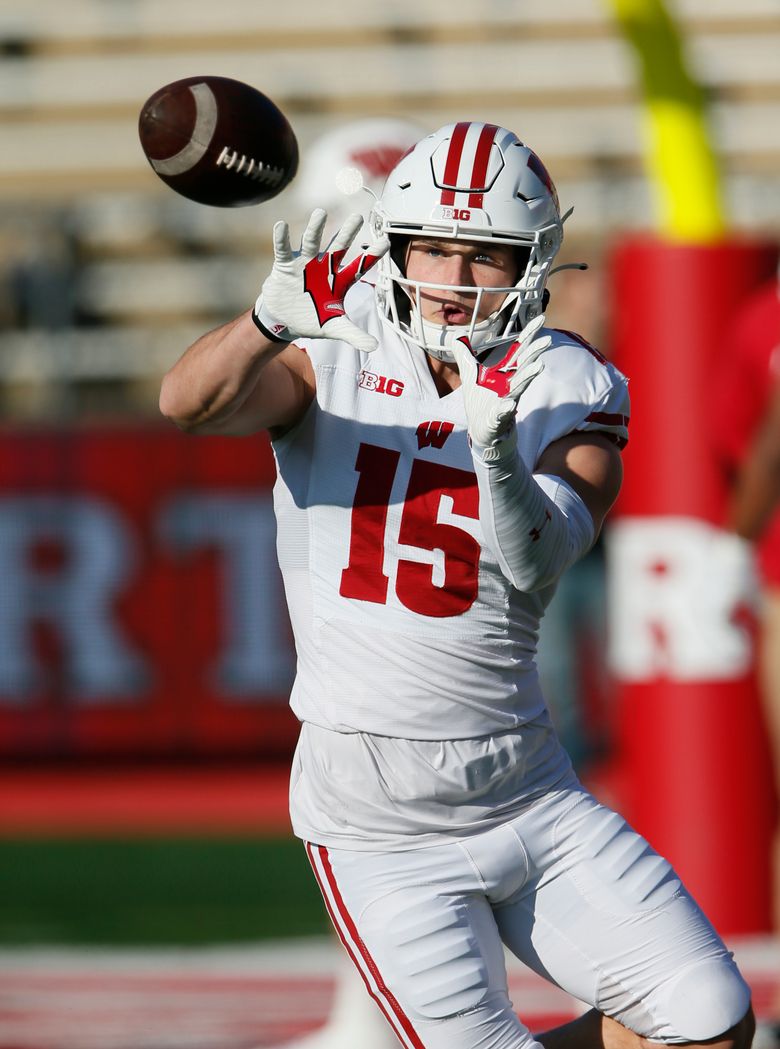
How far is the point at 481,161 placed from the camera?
104 inches

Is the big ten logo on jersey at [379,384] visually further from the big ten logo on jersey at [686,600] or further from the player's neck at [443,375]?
the big ten logo on jersey at [686,600]

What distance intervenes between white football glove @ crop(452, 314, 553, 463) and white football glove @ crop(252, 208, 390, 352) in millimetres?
160

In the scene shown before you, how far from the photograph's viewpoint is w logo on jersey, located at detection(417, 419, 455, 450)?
261cm

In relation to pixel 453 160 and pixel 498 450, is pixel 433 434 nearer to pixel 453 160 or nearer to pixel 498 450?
pixel 498 450

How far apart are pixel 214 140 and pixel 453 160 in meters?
0.38

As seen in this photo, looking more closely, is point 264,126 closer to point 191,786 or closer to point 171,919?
point 171,919

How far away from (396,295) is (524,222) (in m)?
0.22

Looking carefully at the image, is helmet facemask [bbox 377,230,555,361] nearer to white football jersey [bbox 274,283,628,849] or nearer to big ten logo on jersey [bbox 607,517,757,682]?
white football jersey [bbox 274,283,628,849]

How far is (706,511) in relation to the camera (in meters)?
5.08

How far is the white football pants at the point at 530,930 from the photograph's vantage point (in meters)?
2.54

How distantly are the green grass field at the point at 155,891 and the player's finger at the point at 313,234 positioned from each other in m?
3.15

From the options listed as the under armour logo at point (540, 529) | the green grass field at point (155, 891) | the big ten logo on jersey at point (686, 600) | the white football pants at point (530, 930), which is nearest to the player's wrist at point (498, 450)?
the under armour logo at point (540, 529)

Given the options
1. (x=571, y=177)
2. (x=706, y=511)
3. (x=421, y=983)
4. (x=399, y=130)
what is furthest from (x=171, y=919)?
(x=571, y=177)

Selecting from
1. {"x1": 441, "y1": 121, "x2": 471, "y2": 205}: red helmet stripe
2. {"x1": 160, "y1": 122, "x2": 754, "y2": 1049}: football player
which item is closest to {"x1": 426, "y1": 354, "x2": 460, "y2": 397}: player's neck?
{"x1": 160, "y1": 122, "x2": 754, "y2": 1049}: football player
